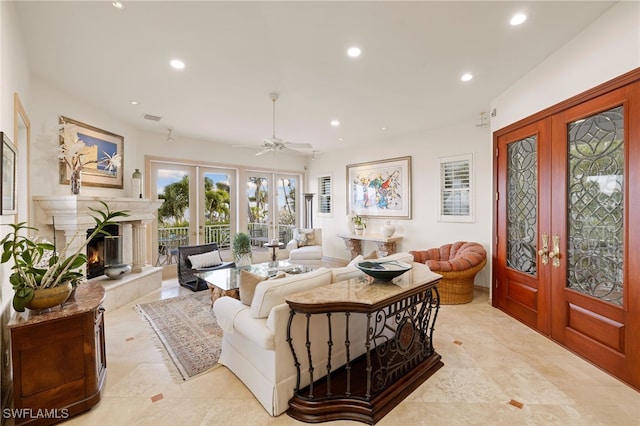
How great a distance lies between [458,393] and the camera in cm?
216

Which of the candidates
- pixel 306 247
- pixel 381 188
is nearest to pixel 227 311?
pixel 306 247

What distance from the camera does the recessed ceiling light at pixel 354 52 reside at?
104 inches

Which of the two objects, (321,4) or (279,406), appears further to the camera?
(321,4)

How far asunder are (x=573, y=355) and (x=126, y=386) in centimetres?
404

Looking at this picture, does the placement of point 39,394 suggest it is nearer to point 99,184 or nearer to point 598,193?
point 99,184

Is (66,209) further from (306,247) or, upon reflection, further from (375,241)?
(375,241)

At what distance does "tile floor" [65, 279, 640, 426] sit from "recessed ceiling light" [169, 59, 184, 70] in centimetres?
296

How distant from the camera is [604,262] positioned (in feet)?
8.04

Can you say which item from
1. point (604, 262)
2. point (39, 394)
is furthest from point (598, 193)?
point (39, 394)

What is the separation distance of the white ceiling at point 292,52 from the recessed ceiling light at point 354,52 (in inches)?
2.3

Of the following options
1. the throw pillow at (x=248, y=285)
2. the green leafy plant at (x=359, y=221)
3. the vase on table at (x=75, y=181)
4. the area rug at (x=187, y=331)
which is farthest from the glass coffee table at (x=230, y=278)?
the green leafy plant at (x=359, y=221)

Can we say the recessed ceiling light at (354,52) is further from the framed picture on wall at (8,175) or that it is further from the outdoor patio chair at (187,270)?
the outdoor patio chair at (187,270)

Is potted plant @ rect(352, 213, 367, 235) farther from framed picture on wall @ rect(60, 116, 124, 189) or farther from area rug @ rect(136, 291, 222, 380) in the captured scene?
framed picture on wall @ rect(60, 116, 124, 189)

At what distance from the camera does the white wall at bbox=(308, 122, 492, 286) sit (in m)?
4.75
